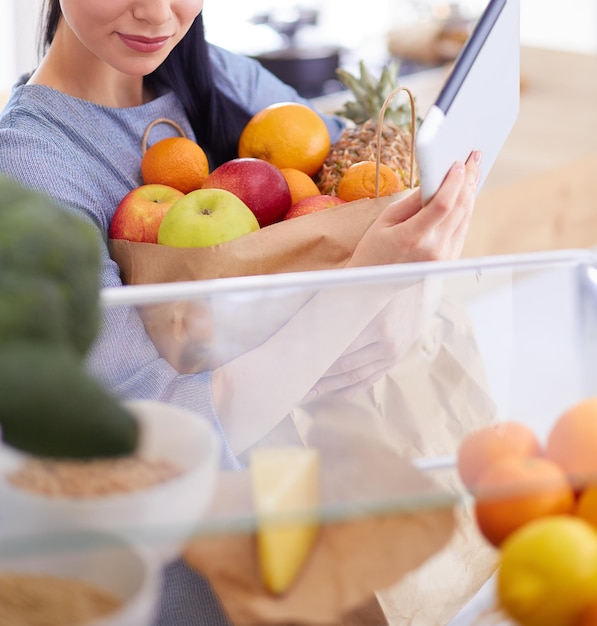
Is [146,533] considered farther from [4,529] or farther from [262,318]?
[262,318]

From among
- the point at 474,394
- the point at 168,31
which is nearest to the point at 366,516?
the point at 474,394

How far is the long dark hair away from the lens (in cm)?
121

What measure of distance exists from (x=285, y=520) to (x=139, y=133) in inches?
31.5

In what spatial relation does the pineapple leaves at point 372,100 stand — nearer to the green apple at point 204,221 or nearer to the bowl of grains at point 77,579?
the green apple at point 204,221

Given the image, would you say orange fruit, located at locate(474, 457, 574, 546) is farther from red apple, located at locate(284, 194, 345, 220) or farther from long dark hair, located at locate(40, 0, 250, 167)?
long dark hair, located at locate(40, 0, 250, 167)

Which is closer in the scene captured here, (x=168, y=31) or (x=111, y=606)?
(x=111, y=606)

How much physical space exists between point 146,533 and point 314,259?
0.49 metres

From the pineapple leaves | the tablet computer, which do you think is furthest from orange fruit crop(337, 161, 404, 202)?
the pineapple leaves

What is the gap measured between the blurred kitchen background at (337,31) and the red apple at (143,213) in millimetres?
1176

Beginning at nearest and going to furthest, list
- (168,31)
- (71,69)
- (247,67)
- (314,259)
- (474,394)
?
(474,394), (314,259), (168,31), (71,69), (247,67)

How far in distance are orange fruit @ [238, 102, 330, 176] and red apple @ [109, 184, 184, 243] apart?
0.16m

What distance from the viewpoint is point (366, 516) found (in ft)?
1.43

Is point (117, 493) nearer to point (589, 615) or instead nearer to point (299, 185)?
point (589, 615)

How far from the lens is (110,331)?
0.58 meters
